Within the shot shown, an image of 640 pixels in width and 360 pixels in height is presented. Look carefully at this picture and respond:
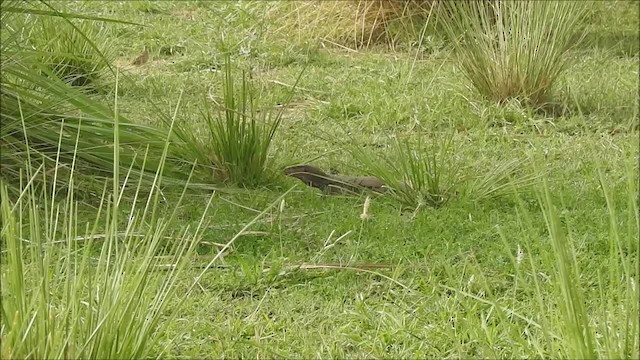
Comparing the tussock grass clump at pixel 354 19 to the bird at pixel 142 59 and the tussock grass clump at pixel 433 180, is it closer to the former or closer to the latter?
the bird at pixel 142 59

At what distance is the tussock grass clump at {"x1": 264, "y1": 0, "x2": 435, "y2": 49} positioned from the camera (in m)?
6.69

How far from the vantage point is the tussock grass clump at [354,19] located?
6.69 metres

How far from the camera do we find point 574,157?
436 cm

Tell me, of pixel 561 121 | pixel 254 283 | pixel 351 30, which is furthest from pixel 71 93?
pixel 351 30

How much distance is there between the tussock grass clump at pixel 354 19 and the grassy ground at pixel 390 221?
18 centimetres

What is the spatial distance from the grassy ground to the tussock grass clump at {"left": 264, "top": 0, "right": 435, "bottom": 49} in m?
0.18

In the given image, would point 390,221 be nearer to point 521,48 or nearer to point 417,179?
point 417,179

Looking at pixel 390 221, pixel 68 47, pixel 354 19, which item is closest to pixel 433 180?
pixel 390 221

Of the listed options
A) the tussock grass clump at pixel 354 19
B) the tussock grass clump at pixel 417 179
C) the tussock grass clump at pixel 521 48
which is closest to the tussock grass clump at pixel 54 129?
the tussock grass clump at pixel 417 179

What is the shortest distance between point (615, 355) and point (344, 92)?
3.59 m

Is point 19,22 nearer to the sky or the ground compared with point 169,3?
nearer to the sky

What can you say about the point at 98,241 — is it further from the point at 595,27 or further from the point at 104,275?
the point at 595,27

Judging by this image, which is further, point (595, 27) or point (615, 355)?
point (595, 27)

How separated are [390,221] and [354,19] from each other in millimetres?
3443
